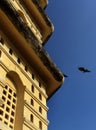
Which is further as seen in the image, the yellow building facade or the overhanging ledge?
the overhanging ledge

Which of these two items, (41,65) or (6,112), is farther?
(41,65)

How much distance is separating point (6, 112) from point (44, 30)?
33.0 feet

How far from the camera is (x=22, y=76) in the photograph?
15062mm

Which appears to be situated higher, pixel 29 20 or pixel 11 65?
pixel 29 20

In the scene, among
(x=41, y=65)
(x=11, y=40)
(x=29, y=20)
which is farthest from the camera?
(x=29, y=20)

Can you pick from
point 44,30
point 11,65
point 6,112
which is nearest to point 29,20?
point 44,30

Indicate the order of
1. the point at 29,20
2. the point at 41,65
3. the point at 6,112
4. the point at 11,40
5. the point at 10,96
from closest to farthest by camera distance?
the point at 6,112 → the point at 10,96 → the point at 11,40 → the point at 41,65 → the point at 29,20

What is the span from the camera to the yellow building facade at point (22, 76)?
44.3 ft

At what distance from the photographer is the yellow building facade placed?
1351 centimetres

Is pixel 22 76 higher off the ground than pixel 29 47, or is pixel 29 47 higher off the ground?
pixel 29 47

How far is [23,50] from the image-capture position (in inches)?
628

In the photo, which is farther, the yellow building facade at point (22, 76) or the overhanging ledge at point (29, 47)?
the overhanging ledge at point (29, 47)

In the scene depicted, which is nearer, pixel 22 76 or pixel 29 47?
pixel 22 76

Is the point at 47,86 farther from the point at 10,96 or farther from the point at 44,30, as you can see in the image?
the point at 44,30
